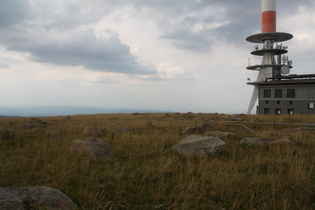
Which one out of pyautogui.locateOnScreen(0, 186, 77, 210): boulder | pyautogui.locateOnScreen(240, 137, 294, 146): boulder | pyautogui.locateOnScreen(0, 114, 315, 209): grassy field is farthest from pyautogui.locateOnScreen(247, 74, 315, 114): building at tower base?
pyautogui.locateOnScreen(0, 186, 77, 210): boulder

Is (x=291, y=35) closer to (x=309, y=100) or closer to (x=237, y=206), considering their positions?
(x=309, y=100)

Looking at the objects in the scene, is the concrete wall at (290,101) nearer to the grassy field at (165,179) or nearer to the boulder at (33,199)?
the grassy field at (165,179)

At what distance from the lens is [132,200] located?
15.9ft

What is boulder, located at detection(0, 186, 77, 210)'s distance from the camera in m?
3.93

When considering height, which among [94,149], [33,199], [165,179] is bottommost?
[165,179]

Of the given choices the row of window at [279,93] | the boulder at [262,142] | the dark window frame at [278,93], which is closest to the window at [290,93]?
the row of window at [279,93]

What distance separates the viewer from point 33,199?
4.17 metres

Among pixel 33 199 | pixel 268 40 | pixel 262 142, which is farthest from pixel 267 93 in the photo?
pixel 33 199

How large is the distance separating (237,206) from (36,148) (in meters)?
7.83

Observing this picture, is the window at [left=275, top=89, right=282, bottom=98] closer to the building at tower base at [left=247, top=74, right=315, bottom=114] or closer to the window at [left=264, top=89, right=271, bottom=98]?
the building at tower base at [left=247, top=74, right=315, bottom=114]

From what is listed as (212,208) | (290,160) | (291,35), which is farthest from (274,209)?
(291,35)

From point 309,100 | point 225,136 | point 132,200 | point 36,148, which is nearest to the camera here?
point 132,200

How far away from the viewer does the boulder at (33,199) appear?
3.93 m

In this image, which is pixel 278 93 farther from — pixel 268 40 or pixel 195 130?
pixel 195 130
